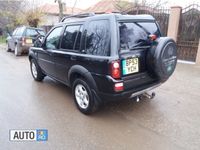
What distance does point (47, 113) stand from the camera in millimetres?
3932

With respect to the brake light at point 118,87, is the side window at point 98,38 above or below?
above

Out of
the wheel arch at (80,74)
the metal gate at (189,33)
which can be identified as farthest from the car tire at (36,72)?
the metal gate at (189,33)

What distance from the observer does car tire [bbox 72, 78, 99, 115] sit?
11.8ft

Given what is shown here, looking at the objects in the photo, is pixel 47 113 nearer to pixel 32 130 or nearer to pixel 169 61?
pixel 32 130

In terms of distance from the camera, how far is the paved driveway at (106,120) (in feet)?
9.75

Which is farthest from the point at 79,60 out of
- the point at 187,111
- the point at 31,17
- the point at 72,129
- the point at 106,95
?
the point at 31,17

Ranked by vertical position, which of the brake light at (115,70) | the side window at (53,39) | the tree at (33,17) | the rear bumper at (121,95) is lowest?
the rear bumper at (121,95)

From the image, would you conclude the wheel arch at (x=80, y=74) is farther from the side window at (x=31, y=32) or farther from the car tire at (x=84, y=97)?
the side window at (x=31, y=32)

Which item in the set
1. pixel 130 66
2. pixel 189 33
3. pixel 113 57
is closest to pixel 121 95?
pixel 130 66

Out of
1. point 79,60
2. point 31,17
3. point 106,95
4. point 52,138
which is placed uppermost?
point 31,17

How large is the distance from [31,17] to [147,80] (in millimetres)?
17922

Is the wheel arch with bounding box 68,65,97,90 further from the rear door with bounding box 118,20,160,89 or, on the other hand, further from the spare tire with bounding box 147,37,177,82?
the spare tire with bounding box 147,37,177,82

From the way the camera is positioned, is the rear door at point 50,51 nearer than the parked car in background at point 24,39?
Yes

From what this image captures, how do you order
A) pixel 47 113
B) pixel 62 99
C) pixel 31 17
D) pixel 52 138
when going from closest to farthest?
pixel 52 138, pixel 47 113, pixel 62 99, pixel 31 17
